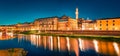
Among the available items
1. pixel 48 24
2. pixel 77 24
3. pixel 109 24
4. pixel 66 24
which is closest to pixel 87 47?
pixel 109 24

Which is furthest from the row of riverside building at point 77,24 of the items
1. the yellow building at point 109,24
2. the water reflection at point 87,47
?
the water reflection at point 87,47

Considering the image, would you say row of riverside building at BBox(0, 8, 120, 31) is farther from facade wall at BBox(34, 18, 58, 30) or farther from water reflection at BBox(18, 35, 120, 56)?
water reflection at BBox(18, 35, 120, 56)

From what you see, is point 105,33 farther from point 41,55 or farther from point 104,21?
point 41,55

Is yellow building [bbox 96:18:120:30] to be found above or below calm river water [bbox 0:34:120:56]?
above

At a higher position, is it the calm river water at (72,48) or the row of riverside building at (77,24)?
the row of riverside building at (77,24)

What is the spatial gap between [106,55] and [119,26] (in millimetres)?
64883

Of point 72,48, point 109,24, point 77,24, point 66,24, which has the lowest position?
point 72,48

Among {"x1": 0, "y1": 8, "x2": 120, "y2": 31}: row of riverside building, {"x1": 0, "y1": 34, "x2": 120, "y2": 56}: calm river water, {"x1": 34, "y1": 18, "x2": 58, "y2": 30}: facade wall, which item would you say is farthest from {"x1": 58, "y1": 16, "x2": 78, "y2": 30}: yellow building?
{"x1": 0, "y1": 34, "x2": 120, "y2": 56}: calm river water

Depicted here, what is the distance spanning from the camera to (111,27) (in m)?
102

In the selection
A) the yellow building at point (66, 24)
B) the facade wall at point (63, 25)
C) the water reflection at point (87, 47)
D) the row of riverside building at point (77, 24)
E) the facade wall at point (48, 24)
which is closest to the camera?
the water reflection at point (87, 47)

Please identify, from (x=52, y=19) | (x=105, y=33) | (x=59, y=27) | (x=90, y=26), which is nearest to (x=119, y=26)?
(x=105, y=33)

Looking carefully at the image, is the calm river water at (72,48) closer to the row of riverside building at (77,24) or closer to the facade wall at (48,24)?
the row of riverside building at (77,24)

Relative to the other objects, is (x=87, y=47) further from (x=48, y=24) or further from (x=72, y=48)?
(x=48, y=24)

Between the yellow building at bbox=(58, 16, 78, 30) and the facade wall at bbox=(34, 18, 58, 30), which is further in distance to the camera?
the facade wall at bbox=(34, 18, 58, 30)
